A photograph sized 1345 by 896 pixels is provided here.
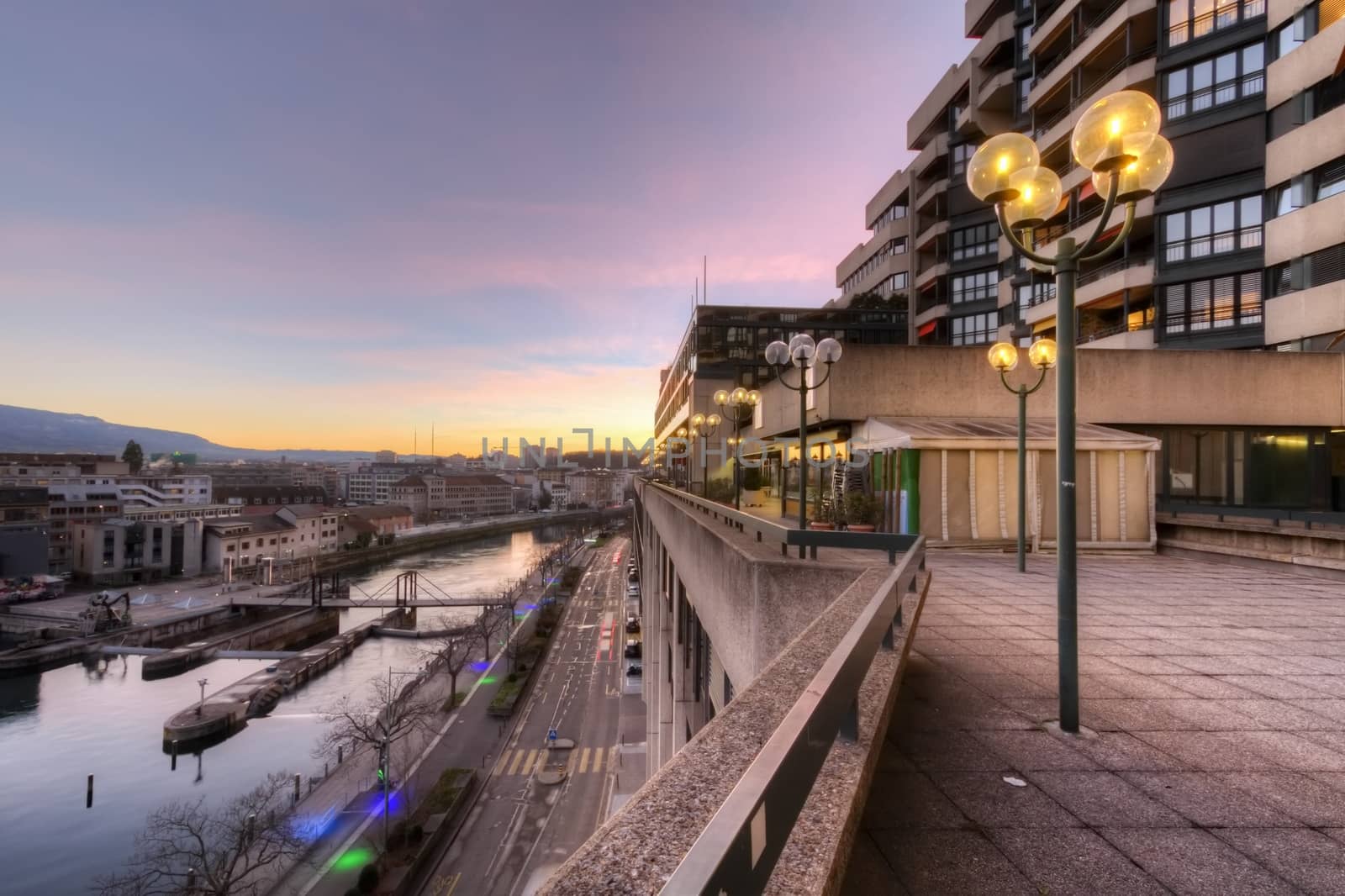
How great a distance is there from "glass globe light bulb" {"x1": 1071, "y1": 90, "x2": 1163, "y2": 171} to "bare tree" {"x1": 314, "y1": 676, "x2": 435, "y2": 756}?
34.7 m

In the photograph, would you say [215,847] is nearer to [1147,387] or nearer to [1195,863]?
[1195,863]

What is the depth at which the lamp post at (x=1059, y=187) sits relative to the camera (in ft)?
12.4

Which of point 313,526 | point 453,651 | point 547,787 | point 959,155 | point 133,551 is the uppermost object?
point 959,155

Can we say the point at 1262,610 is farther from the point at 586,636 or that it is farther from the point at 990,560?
the point at 586,636

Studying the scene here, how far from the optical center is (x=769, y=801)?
119cm

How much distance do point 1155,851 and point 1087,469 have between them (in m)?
13.0

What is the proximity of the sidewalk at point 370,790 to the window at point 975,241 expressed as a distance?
42656 mm

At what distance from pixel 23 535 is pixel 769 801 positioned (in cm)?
10906

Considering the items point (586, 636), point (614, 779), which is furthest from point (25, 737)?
point (614, 779)

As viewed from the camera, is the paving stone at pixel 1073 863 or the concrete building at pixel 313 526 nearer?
the paving stone at pixel 1073 863

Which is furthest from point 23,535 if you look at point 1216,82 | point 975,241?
point 1216,82

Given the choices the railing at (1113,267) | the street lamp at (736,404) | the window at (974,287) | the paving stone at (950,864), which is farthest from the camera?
the window at (974,287)

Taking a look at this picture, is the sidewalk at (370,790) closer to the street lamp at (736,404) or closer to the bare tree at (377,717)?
the bare tree at (377,717)

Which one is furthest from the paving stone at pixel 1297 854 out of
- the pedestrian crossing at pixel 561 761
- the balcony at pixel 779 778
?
the pedestrian crossing at pixel 561 761
